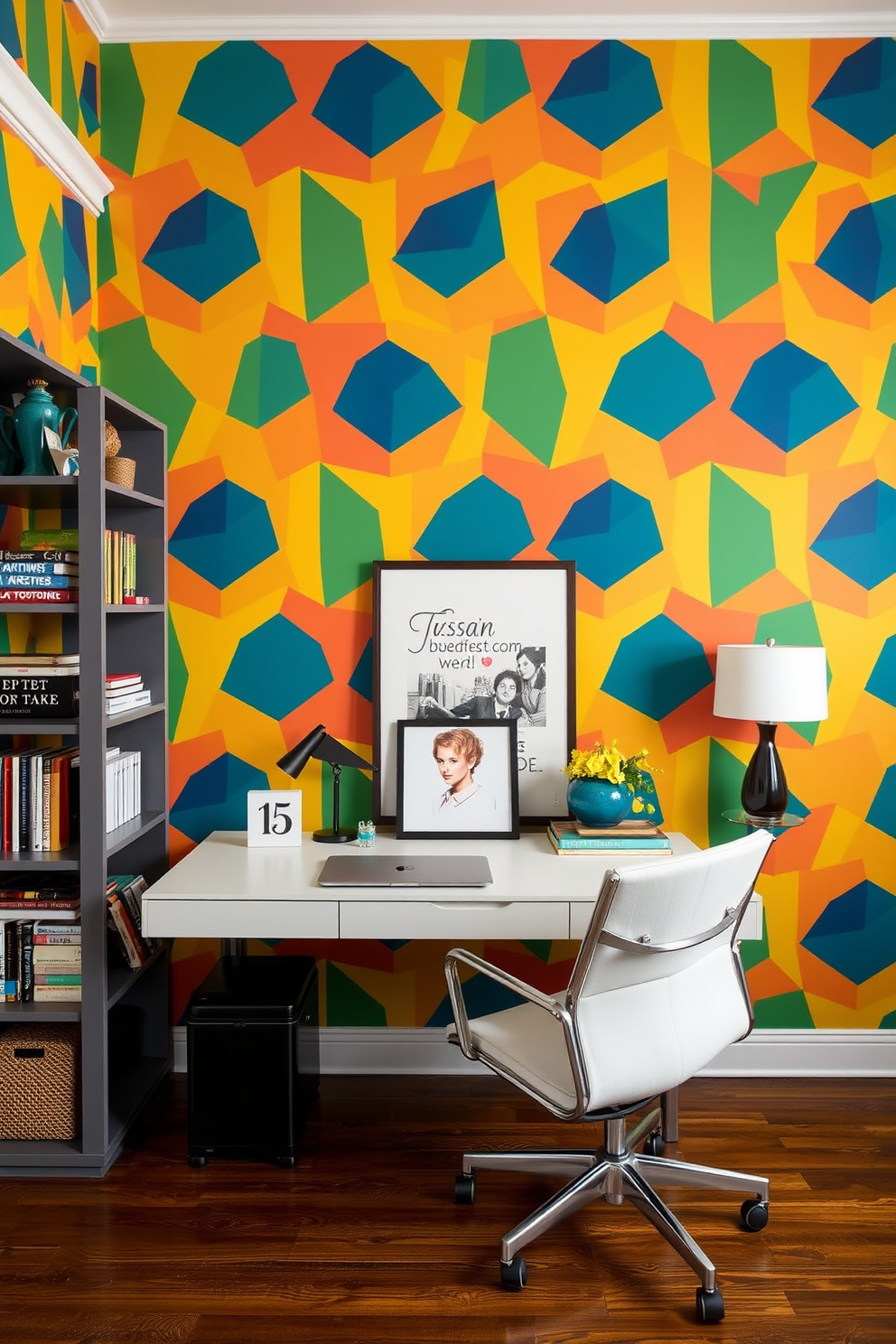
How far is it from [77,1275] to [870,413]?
2.98 m

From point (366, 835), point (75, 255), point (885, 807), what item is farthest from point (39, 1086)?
point (885, 807)

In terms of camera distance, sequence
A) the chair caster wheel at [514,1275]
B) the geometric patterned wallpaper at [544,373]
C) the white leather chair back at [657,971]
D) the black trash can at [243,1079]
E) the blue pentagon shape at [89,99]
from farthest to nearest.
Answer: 1. the geometric patterned wallpaper at [544,373]
2. the blue pentagon shape at [89,99]
3. the black trash can at [243,1079]
4. the chair caster wheel at [514,1275]
5. the white leather chair back at [657,971]

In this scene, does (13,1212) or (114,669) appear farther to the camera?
(114,669)

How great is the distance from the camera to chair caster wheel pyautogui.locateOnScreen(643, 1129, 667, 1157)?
7.96 ft

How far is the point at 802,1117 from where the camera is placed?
2.68 meters

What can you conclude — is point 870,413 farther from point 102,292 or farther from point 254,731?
point 102,292

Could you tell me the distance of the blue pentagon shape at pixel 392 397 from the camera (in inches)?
114

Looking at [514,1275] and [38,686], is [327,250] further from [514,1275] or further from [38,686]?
[514,1275]

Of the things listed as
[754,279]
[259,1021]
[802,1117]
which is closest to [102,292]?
[754,279]

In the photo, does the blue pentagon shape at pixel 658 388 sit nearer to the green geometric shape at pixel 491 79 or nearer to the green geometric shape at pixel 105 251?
the green geometric shape at pixel 491 79

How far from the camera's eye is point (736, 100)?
9.36 ft

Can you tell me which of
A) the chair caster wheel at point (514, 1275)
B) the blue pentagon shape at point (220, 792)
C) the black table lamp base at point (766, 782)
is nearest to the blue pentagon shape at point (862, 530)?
the black table lamp base at point (766, 782)

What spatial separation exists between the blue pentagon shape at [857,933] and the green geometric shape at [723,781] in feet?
1.24

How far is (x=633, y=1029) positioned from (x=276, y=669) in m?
1.53
